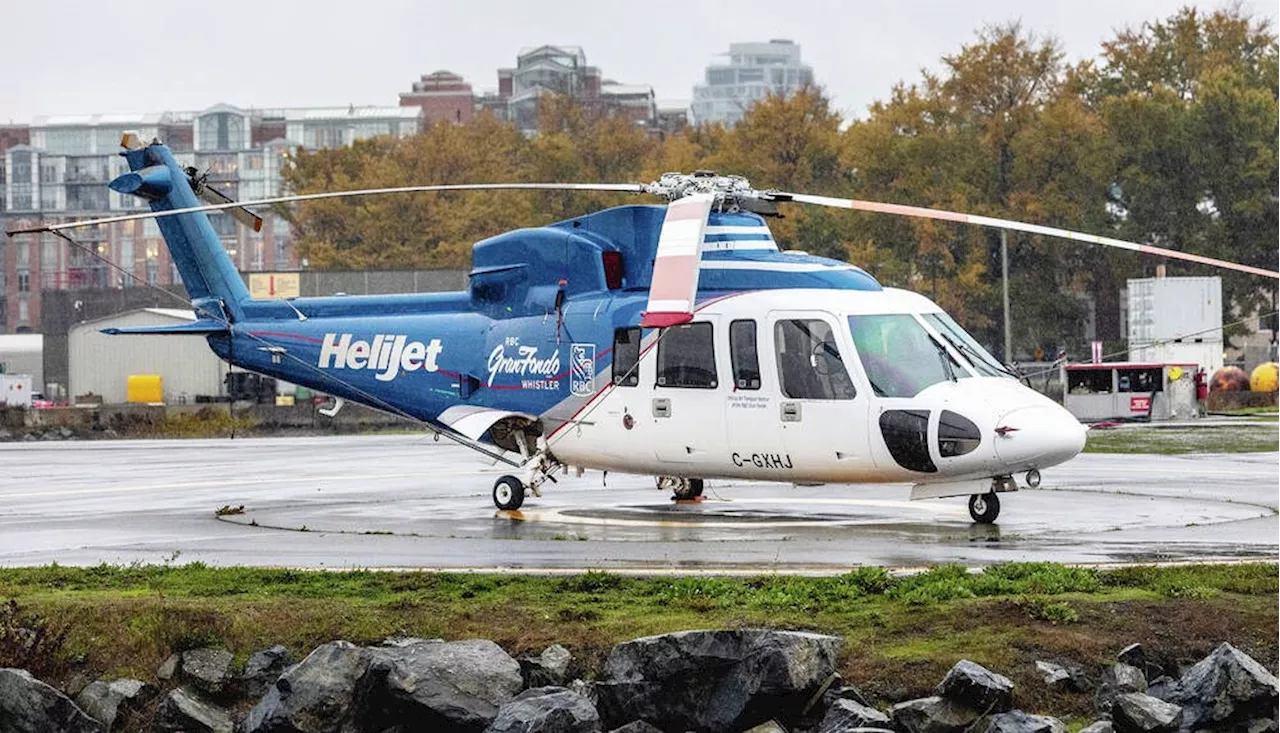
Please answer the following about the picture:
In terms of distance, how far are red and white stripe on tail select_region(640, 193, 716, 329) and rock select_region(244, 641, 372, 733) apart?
631 centimetres

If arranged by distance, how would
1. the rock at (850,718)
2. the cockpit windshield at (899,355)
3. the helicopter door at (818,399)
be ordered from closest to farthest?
the rock at (850,718), the cockpit windshield at (899,355), the helicopter door at (818,399)

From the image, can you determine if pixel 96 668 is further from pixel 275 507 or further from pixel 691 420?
pixel 275 507

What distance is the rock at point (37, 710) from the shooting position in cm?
1225

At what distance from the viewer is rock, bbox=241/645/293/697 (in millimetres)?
12516

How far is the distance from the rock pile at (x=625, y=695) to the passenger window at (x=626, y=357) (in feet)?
30.1

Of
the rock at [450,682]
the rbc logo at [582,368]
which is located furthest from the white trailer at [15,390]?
the rock at [450,682]

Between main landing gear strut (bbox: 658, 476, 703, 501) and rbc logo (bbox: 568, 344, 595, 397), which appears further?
main landing gear strut (bbox: 658, 476, 703, 501)

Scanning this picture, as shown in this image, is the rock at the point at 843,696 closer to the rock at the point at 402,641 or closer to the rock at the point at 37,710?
the rock at the point at 402,641

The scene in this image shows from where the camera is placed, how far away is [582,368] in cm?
2194

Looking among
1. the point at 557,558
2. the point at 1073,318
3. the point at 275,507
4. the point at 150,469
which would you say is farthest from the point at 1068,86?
the point at 557,558

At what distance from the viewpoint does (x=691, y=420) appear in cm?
2089

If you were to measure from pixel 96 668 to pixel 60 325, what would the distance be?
286ft

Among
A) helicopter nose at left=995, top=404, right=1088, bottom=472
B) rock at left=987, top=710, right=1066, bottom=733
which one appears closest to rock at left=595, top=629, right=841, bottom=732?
rock at left=987, top=710, right=1066, bottom=733

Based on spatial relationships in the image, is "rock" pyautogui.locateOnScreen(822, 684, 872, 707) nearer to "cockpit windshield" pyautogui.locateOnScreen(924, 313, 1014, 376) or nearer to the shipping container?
"cockpit windshield" pyautogui.locateOnScreen(924, 313, 1014, 376)
